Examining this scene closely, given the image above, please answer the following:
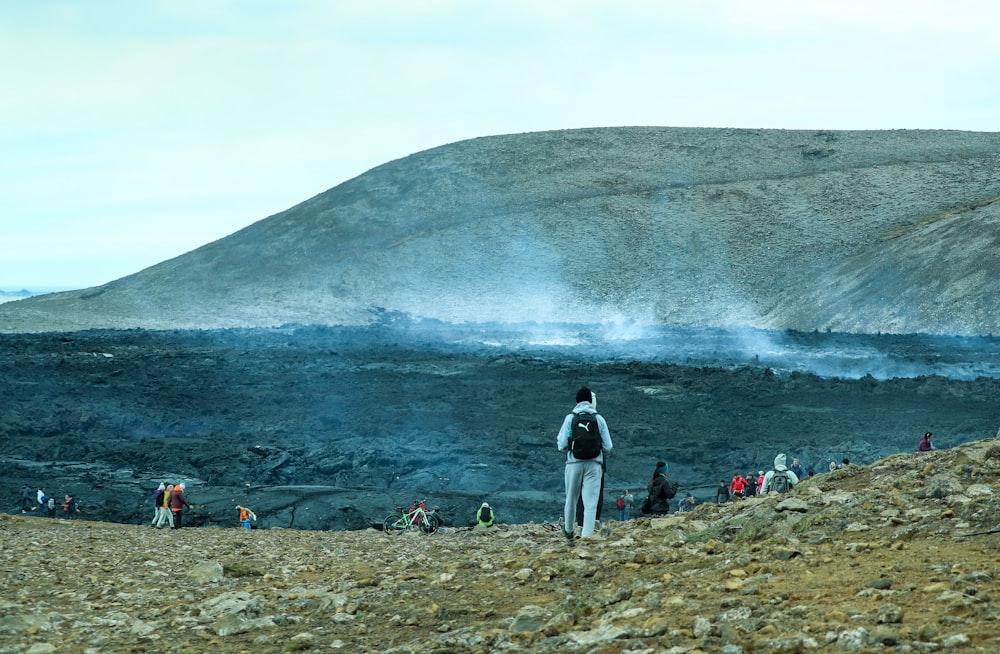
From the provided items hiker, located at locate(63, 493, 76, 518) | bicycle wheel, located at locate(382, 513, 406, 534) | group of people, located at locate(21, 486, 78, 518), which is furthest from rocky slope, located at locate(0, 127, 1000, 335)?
hiker, located at locate(63, 493, 76, 518)

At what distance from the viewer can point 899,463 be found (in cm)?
1068

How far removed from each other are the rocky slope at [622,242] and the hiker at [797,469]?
117 ft

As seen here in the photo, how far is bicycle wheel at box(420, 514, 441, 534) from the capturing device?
17.8m

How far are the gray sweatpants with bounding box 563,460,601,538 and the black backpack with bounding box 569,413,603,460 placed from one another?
5.0 inches

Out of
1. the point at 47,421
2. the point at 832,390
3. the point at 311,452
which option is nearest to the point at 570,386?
the point at 832,390

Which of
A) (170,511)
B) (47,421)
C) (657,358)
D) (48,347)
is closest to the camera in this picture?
(170,511)

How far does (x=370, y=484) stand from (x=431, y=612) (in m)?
18.1

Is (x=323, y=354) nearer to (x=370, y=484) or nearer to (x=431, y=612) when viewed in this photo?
(x=370, y=484)

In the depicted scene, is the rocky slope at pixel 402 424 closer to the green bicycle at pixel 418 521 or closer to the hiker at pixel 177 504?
the hiker at pixel 177 504

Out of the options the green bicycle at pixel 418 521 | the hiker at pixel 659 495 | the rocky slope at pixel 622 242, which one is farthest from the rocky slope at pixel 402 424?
the rocky slope at pixel 622 242

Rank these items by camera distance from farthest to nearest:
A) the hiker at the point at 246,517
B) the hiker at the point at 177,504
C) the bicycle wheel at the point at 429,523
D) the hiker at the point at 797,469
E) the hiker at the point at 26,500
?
the hiker at the point at 26,500 → the hiker at the point at 797,469 → the hiker at the point at 246,517 → the hiker at the point at 177,504 → the bicycle wheel at the point at 429,523

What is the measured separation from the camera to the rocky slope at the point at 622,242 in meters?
68.8

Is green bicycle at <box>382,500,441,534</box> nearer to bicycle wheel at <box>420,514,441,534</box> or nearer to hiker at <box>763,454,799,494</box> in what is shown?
bicycle wheel at <box>420,514,441,534</box>

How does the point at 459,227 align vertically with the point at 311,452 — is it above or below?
above
